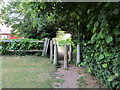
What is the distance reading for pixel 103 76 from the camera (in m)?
2.62

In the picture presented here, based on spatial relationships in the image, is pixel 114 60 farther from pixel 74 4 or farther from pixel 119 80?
pixel 74 4

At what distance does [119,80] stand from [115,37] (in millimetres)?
939

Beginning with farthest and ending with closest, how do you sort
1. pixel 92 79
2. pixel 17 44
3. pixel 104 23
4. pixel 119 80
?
pixel 17 44, pixel 92 79, pixel 119 80, pixel 104 23

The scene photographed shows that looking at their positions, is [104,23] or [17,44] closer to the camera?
[104,23]

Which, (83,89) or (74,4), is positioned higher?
(74,4)

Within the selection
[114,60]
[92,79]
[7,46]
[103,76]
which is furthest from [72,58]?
[7,46]

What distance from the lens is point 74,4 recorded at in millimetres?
2465

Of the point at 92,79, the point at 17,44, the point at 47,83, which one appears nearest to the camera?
the point at 47,83

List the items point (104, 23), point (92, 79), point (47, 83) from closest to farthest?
1. point (104, 23)
2. point (47, 83)
3. point (92, 79)

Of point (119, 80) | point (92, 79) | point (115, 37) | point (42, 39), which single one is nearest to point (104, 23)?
point (115, 37)

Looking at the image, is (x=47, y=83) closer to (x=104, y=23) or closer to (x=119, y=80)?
(x=119, y=80)

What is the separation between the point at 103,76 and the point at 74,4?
204 cm

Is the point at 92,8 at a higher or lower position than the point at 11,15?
lower

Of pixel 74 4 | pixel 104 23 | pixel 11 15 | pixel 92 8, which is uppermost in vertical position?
pixel 11 15
